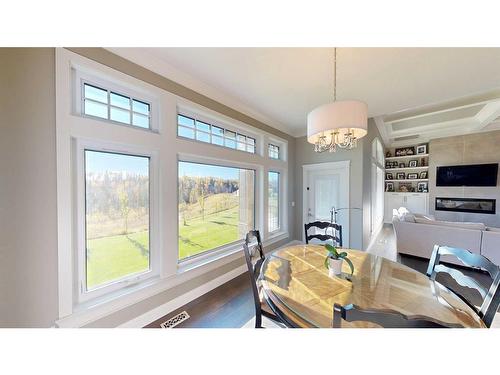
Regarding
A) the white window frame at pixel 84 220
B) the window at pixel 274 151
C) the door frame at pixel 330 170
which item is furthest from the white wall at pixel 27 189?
the door frame at pixel 330 170

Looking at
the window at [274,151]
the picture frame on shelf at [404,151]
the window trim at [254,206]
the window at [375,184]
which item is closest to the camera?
the window trim at [254,206]

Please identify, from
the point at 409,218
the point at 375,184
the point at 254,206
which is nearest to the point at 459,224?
the point at 409,218

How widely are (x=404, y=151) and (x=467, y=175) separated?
1952 millimetres

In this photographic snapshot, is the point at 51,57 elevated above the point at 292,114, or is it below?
below

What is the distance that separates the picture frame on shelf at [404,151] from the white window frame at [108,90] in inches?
342

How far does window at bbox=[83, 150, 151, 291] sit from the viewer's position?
5.25 feet

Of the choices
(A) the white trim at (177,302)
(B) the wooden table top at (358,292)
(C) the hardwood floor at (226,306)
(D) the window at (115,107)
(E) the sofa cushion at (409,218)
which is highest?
(D) the window at (115,107)

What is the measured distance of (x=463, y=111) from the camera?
13.9ft

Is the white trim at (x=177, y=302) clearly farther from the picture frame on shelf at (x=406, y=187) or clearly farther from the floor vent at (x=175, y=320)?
the picture frame on shelf at (x=406, y=187)

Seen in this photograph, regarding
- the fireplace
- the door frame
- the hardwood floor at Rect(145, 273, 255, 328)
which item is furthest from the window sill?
the fireplace

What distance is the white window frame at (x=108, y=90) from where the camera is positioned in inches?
59.2
